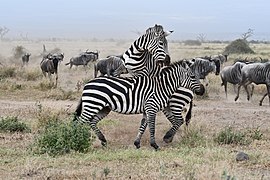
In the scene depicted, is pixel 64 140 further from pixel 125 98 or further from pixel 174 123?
pixel 174 123

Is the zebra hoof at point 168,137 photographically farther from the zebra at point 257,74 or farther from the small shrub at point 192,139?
the zebra at point 257,74

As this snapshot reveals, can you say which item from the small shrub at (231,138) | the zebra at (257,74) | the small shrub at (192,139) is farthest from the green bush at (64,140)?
the zebra at (257,74)

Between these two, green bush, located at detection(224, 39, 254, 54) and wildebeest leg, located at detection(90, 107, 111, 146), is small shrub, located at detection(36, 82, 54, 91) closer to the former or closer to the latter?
wildebeest leg, located at detection(90, 107, 111, 146)

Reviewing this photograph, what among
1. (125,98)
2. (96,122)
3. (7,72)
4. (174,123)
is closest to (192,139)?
(174,123)

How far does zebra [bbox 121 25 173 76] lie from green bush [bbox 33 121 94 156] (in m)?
2.38

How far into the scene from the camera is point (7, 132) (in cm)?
1134

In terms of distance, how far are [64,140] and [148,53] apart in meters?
2.96

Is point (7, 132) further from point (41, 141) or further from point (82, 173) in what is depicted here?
point (82, 173)

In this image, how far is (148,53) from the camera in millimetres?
10984

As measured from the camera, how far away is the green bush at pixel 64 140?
28.8ft

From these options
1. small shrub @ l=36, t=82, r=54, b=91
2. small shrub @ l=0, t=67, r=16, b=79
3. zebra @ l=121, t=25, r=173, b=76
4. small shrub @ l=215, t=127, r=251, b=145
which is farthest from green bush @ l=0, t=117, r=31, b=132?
small shrub @ l=0, t=67, r=16, b=79

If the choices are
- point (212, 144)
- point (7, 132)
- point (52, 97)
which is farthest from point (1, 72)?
point (212, 144)

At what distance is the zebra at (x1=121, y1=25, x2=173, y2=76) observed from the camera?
35.7ft

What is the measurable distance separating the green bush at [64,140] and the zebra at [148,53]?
2.38 m
